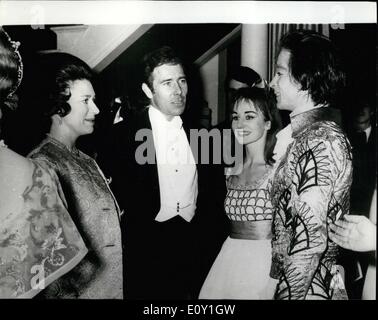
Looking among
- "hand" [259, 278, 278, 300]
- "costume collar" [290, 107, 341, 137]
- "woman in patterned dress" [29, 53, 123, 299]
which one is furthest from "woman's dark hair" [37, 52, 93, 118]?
"hand" [259, 278, 278, 300]

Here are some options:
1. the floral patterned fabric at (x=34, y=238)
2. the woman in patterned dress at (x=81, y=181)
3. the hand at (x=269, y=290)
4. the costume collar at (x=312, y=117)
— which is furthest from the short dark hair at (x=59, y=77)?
the hand at (x=269, y=290)

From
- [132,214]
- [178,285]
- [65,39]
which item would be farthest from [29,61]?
[178,285]

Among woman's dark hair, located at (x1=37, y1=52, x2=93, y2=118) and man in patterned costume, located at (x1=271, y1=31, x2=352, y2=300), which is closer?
man in patterned costume, located at (x1=271, y1=31, x2=352, y2=300)

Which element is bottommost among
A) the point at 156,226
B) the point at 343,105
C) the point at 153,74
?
the point at 156,226

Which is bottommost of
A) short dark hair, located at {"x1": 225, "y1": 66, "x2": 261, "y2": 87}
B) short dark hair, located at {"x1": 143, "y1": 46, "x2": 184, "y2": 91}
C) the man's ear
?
the man's ear

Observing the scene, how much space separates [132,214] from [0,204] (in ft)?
1.58

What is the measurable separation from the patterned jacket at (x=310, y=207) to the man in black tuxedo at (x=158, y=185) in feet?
1.11

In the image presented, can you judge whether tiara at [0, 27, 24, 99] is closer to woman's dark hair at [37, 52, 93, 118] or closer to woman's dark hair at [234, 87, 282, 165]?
woman's dark hair at [37, 52, 93, 118]

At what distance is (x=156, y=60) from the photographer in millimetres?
1919

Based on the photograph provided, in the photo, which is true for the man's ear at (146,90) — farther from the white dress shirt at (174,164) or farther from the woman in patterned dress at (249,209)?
the woman in patterned dress at (249,209)

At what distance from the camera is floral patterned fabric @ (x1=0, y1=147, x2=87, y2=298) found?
5.87 feet

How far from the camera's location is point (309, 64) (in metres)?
1.91

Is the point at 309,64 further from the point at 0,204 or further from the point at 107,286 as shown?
the point at 0,204

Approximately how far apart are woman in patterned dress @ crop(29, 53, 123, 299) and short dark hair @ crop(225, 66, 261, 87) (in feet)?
1.77
